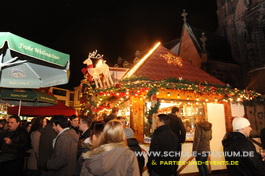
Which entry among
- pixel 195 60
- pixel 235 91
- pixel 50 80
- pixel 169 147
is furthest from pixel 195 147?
pixel 195 60

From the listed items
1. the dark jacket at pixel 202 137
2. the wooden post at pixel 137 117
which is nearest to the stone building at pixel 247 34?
the dark jacket at pixel 202 137

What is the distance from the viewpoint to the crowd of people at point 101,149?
2.27 meters

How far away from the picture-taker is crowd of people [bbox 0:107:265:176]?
2273 mm

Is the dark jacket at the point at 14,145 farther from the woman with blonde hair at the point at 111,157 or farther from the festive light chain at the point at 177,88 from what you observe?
the festive light chain at the point at 177,88

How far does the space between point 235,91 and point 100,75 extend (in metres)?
6.80

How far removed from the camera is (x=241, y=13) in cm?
2036

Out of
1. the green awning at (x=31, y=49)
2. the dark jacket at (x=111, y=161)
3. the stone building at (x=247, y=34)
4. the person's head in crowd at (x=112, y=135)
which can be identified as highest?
the stone building at (x=247, y=34)

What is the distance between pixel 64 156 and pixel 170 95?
19.8 feet

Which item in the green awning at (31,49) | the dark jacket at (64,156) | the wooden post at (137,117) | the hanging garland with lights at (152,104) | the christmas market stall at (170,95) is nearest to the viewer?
the dark jacket at (64,156)

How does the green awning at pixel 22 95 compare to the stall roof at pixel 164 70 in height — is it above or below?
below

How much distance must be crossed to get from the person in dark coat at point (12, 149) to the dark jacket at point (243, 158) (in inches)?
182

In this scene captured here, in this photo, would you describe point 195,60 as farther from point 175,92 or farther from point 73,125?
point 73,125

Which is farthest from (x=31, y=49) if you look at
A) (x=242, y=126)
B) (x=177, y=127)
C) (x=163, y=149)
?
(x=242, y=126)

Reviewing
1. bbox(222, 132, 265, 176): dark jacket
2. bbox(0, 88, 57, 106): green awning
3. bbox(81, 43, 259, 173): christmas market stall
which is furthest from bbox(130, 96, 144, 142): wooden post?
bbox(222, 132, 265, 176): dark jacket
